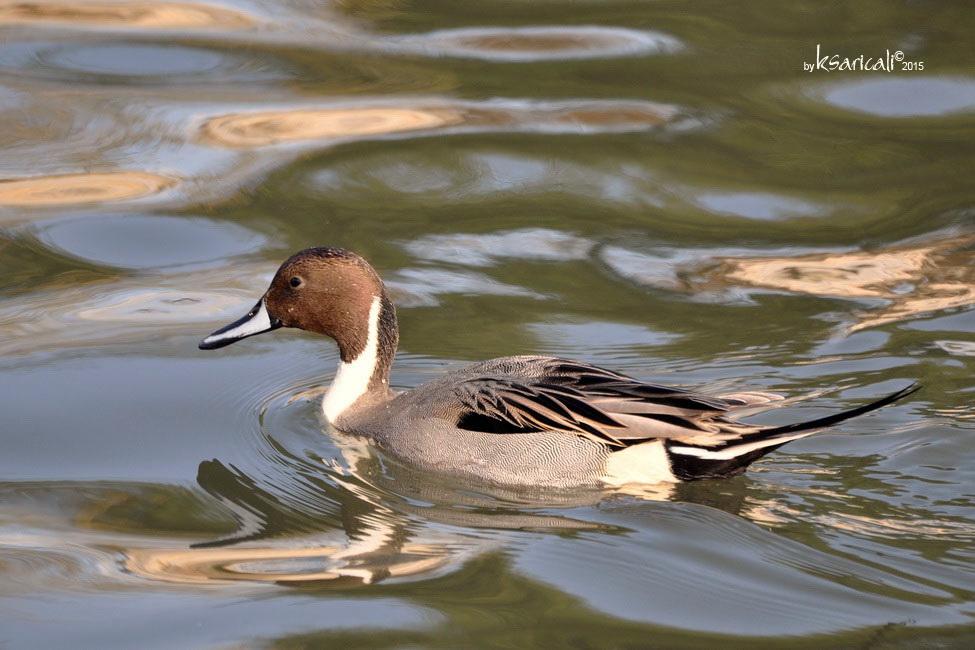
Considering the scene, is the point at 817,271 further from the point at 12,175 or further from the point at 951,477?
the point at 12,175

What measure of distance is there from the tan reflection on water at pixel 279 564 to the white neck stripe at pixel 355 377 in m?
1.26

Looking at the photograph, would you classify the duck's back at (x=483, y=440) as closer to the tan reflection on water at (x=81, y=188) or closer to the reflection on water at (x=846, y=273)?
the reflection on water at (x=846, y=273)

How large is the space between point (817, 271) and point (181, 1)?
16.6 feet

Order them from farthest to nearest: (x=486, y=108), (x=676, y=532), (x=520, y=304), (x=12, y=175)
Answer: (x=486, y=108) < (x=12, y=175) < (x=520, y=304) < (x=676, y=532)

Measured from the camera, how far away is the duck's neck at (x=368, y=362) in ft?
19.0

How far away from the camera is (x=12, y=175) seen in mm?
7852

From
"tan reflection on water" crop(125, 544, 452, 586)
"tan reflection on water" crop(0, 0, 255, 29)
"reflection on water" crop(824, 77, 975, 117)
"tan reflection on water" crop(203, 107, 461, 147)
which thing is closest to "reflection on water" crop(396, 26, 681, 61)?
"tan reflection on water" crop(203, 107, 461, 147)

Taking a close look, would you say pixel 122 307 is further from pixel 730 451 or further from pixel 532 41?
pixel 532 41

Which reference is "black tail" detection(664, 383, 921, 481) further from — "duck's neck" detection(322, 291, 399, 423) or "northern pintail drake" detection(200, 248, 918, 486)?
"duck's neck" detection(322, 291, 399, 423)

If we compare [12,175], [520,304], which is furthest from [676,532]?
[12,175]

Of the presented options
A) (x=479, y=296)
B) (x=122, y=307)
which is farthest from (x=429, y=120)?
(x=122, y=307)

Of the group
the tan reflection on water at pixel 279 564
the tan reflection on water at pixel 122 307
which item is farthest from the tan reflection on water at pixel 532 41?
the tan reflection on water at pixel 279 564

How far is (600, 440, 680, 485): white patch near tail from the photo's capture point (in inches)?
203

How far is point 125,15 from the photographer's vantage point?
9.48m
